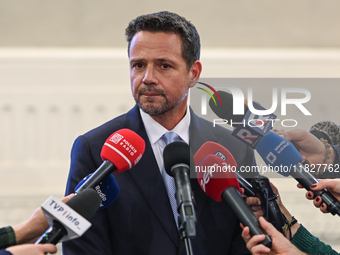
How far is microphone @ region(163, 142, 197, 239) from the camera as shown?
0.99 m

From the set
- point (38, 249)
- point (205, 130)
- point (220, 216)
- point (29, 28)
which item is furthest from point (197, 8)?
point (38, 249)

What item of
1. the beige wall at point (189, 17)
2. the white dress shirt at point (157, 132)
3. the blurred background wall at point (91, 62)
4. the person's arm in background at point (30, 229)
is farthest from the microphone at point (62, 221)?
the beige wall at point (189, 17)

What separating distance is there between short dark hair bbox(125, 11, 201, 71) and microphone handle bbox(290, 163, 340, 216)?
72 centimetres

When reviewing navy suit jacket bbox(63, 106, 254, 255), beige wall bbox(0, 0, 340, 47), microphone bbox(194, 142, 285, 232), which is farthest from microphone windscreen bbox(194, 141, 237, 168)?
beige wall bbox(0, 0, 340, 47)

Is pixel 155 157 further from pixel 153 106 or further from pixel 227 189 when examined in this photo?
pixel 227 189

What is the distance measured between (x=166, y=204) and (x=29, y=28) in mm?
3391

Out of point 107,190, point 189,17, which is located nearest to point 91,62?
point 189,17

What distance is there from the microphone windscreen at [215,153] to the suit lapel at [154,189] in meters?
0.22

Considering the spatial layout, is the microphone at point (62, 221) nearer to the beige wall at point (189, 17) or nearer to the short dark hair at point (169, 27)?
the short dark hair at point (169, 27)

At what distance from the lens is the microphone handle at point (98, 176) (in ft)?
3.70

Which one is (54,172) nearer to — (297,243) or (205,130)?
(205,130)

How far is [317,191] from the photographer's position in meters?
1.23

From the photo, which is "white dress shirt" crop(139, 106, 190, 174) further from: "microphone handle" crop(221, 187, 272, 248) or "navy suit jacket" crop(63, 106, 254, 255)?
"microphone handle" crop(221, 187, 272, 248)

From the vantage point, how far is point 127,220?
1.46 metres
